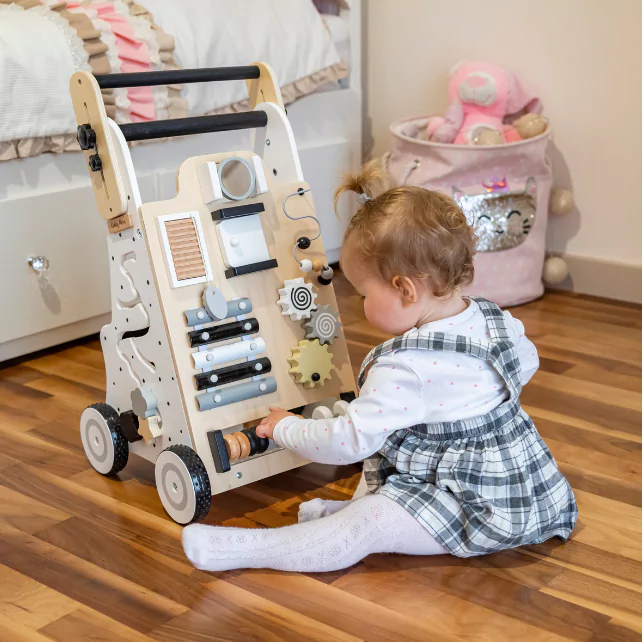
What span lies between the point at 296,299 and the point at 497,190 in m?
0.94

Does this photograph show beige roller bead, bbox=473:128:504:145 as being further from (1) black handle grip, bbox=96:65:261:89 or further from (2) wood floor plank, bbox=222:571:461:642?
(2) wood floor plank, bbox=222:571:461:642

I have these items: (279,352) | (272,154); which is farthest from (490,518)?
(272,154)

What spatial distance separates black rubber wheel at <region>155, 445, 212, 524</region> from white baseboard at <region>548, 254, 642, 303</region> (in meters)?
1.36

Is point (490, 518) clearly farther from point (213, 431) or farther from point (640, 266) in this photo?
point (640, 266)

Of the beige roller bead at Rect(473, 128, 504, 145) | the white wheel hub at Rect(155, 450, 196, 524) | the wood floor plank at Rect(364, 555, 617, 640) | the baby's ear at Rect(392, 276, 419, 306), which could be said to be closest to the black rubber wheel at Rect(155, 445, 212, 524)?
the white wheel hub at Rect(155, 450, 196, 524)

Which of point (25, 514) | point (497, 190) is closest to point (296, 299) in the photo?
point (25, 514)

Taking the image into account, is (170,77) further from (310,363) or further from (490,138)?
(490,138)

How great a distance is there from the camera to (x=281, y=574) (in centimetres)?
109

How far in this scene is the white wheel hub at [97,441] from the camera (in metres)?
1.31

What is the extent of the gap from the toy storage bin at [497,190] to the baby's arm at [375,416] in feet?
3.34

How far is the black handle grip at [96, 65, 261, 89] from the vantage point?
1.23 metres

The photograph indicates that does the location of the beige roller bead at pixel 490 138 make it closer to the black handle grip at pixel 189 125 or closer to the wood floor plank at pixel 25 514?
the black handle grip at pixel 189 125

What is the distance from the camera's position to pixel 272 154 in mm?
1366

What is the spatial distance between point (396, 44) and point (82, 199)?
1.08 m
